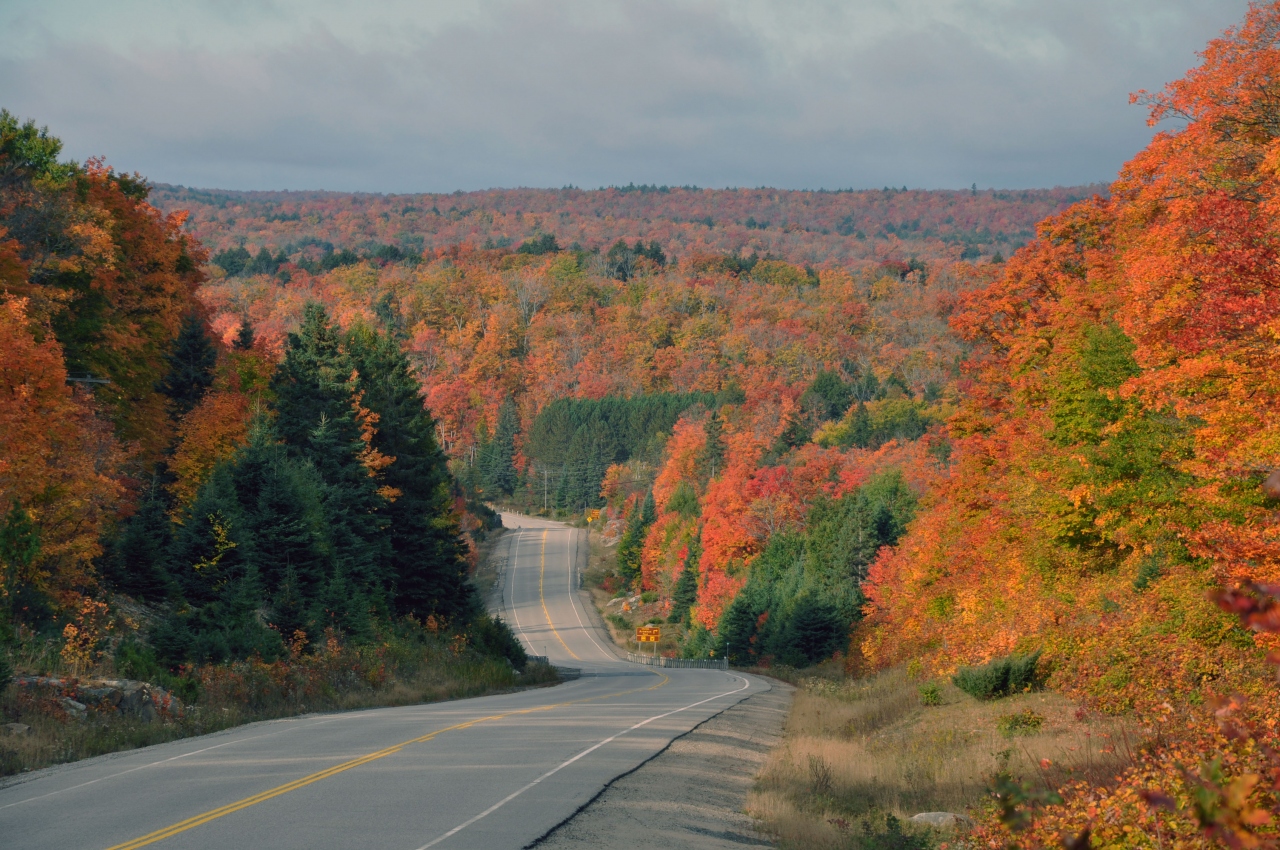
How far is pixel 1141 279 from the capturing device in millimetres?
20141

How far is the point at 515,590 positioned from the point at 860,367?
253 feet

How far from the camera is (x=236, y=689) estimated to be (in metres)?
23.0

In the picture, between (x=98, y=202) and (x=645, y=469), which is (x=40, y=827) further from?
(x=645, y=469)

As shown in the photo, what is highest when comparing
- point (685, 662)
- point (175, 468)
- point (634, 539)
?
point (175, 468)

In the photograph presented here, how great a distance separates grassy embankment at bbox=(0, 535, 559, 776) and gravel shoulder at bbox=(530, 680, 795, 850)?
28.6 feet

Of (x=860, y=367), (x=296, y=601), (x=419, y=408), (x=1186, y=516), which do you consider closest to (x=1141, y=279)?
(x=1186, y=516)

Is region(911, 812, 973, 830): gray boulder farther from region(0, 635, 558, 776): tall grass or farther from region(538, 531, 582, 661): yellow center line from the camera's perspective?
region(538, 531, 582, 661): yellow center line

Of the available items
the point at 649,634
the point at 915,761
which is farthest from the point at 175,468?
the point at 649,634

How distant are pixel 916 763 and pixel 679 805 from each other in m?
5.50

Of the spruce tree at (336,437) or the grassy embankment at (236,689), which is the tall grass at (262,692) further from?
the spruce tree at (336,437)

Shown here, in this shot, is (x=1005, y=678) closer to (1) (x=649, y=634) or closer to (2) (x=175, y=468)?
(2) (x=175, y=468)

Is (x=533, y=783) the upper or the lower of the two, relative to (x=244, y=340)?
lower

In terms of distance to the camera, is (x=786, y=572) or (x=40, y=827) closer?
(x=40, y=827)

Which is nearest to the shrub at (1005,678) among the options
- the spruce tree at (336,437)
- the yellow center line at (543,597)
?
the spruce tree at (336,437)
